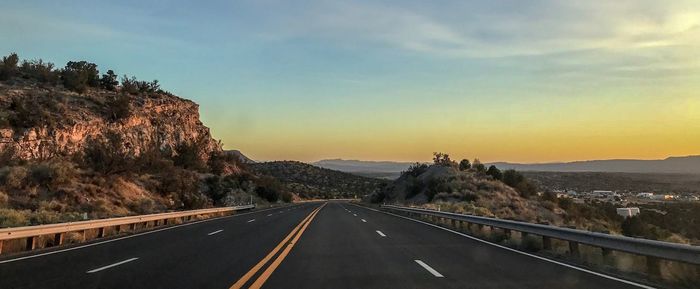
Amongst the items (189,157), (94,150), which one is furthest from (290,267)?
(189,157)

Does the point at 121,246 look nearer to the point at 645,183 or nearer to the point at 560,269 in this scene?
the point at 560,269

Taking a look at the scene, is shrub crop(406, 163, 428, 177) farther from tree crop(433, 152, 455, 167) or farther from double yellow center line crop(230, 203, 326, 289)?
double yellow center line crop(230, 203, 326, 289)

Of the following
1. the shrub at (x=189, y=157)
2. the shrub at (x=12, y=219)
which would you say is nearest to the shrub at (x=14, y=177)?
the shrub at (x=12, y=219)

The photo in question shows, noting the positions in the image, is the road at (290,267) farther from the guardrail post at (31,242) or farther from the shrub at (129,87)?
the shrub at (129,87)

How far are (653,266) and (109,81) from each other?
215 ft

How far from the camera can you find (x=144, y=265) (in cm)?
1169

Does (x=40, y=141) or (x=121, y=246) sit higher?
(x=40, y=141)

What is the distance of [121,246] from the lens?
16234 millimetres

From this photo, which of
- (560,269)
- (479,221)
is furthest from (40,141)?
(560,269)

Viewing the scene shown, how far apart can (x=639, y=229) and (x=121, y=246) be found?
96.5 ft

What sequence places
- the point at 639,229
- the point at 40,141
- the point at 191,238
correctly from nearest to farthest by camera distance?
1. the point at 191,238
2. the point at 639,229
3. the point at 40,141

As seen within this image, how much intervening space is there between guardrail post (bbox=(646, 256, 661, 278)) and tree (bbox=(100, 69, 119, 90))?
64.7 metres

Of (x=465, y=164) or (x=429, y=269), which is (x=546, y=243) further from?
(x=465, y=164)

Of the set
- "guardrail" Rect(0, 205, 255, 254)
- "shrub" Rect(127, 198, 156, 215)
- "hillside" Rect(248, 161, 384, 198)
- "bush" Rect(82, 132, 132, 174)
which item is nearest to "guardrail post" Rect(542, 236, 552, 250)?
"guardrail" Rect(0, 205, 255, 254)
